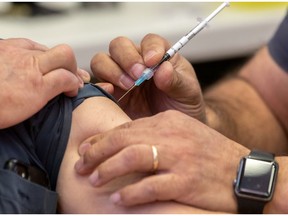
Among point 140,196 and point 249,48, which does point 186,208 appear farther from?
point 249,48

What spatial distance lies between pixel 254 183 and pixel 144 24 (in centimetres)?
141

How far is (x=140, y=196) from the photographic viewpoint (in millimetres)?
858

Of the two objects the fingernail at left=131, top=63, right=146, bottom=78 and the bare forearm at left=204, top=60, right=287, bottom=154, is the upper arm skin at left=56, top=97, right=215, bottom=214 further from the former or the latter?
→ the bare forearm at left=204, top=60, right=287, bottom=154

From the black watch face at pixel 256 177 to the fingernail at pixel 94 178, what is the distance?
0.79ft

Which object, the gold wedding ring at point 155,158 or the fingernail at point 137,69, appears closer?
the gold wedding ring at point 155,158

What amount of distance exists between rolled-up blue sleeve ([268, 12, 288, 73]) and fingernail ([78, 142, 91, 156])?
3.18ft

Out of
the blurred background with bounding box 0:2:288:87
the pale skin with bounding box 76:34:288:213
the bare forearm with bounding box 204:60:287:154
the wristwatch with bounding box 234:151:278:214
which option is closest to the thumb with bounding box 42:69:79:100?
the pale skin with bounding box 76:34:288:213

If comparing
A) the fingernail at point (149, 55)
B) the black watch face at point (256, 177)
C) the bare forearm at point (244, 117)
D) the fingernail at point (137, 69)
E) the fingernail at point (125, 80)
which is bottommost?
the bare forearm at point (244, 117)

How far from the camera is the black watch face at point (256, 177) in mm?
944

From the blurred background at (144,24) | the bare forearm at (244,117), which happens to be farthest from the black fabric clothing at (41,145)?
the blurred background at (144,24)

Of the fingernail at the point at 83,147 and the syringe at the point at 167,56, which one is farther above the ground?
the syringe at the point at 167,56

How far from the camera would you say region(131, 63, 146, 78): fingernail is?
1189mm

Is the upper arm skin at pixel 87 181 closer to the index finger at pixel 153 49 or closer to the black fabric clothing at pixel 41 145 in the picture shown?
the black fabric clothing at pixel 41 145

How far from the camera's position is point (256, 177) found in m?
0.96
